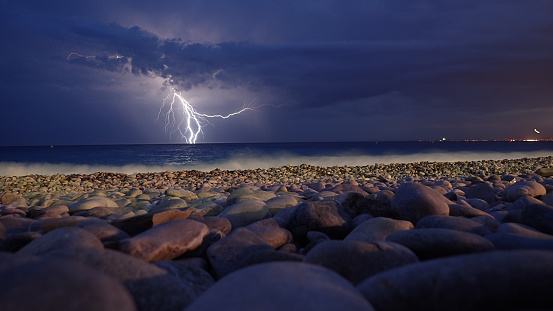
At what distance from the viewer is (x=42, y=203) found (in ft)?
20.1

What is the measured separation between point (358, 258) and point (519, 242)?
951mm

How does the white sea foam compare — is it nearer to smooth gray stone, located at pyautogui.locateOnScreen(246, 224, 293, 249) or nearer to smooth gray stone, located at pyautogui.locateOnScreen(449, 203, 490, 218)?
smooth gray stone, located at pyautogui.locateOnScreen(449, 203, 490, 218)

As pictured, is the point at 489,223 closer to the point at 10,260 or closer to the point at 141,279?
the point at 141,279

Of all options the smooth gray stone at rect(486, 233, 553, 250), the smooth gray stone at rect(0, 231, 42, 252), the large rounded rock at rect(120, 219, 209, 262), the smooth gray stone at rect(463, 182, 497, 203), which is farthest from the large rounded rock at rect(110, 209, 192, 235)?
the smooth gray stone at rect(463, 182, 497, 203)

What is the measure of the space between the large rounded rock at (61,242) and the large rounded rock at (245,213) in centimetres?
161

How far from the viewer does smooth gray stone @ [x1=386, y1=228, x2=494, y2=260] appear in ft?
5.02

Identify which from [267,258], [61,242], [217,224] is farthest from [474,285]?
[217,224]

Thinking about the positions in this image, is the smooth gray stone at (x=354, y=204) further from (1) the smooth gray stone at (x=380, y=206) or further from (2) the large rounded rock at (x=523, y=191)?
(2) the large rounded rock at (x=523, y=191)

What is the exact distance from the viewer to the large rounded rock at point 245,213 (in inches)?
125

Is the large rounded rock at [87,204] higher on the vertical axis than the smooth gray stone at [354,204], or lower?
lower

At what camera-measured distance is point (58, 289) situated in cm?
91

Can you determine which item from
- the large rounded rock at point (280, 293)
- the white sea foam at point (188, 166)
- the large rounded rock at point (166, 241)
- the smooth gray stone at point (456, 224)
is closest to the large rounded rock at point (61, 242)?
the large rounded rock at point (166, 241)

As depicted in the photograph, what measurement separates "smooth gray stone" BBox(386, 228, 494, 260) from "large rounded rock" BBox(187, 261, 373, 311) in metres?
0.71

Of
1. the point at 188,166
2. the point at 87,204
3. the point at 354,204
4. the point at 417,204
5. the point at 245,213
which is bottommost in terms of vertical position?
the point at 188,166
